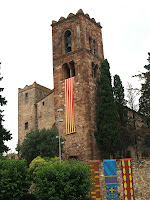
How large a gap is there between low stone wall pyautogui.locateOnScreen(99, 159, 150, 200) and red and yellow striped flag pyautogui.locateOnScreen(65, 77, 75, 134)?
35.2 ft

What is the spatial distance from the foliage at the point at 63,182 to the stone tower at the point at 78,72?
36.0ft

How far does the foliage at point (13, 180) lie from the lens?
24234 millimetres

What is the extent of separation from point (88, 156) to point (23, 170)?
432 inches

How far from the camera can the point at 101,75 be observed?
38406 millimetres

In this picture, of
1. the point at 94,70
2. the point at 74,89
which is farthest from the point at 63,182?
the point at 94,70

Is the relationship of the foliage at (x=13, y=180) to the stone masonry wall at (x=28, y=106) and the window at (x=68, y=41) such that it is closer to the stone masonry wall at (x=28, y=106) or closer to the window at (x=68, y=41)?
the stone masonry wall at (x=28, y=106)

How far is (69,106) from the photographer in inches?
1507

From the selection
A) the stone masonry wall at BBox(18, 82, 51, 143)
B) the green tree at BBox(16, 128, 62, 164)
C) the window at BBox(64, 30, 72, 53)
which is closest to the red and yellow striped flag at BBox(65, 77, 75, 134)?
the green tree at BBox(16, 128, 62, 164)

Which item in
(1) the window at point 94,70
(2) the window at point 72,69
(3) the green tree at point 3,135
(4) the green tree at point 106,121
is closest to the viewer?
(3) the green tree at point 3,135

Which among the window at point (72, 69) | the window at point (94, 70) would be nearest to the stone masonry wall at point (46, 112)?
the window at point (72, 69)

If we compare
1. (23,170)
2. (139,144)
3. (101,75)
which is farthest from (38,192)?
(139,144)

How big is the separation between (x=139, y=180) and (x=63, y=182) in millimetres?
7541

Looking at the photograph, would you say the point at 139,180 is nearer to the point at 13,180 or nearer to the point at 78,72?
the point at 13,180

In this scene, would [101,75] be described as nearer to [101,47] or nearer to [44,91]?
[101,47]
